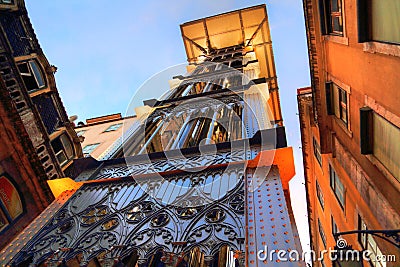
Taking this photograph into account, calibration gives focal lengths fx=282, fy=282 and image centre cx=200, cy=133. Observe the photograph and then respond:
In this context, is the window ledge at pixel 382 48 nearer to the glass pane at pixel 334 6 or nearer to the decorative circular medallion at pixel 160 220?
the glass pane at pixel 334 6

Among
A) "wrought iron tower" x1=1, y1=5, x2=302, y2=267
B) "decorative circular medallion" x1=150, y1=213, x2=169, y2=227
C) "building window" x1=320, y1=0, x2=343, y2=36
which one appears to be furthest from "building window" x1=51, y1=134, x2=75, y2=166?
"building window" x1=320, y1=0, x2=343, y2=36

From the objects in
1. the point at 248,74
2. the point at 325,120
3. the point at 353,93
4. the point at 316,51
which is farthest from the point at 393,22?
the point at 248,74

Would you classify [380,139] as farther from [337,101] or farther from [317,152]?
[317,152]

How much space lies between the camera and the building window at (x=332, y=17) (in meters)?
7.54

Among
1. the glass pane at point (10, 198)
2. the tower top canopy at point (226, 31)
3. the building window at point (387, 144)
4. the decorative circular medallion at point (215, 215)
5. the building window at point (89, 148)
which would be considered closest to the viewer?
the decorative circular medallion at point (215, 215)

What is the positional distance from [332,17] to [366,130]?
366 cm

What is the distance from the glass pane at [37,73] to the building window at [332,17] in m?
10.8

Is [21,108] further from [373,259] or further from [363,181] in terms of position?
[373,259]

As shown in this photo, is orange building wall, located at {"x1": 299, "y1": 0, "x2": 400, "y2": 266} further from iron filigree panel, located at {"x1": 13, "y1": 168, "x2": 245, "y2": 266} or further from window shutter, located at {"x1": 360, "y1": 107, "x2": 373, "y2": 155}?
iron filigree panel, located at {"x1": 13, "y1": 168, "x2": 245, "y2": 266}

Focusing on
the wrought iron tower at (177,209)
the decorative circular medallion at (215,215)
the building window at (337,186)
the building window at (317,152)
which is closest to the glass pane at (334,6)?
the wrought iron tower at (177,209)

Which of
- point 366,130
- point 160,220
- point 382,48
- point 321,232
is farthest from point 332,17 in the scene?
point 321,232

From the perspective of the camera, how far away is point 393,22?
478cm

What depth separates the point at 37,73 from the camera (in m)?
11.6

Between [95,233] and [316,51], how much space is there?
8.99m
